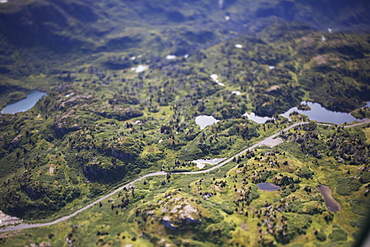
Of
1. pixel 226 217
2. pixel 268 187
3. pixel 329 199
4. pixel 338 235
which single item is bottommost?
pixel 329 199

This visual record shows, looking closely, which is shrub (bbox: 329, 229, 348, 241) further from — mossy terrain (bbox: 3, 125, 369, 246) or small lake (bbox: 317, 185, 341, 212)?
small lake (bbox: 317, 185, 341, 212)

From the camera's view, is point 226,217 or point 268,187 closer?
point 226,217

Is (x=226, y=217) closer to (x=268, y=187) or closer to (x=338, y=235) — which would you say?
(x=268, y=187)

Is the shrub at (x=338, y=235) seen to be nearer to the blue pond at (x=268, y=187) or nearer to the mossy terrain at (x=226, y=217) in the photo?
the mossy terrain at (x=226, y=217)

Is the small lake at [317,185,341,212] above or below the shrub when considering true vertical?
below

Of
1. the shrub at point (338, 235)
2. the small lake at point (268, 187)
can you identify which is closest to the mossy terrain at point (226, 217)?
the shrub at point (338, 235)

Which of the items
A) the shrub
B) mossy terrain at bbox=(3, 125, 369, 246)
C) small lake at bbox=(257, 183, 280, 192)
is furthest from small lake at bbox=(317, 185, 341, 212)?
small lake at bbox=(257, 183, 280, 192)

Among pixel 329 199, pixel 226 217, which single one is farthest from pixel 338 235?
pixel 226 217

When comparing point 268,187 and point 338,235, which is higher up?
point 338,235
